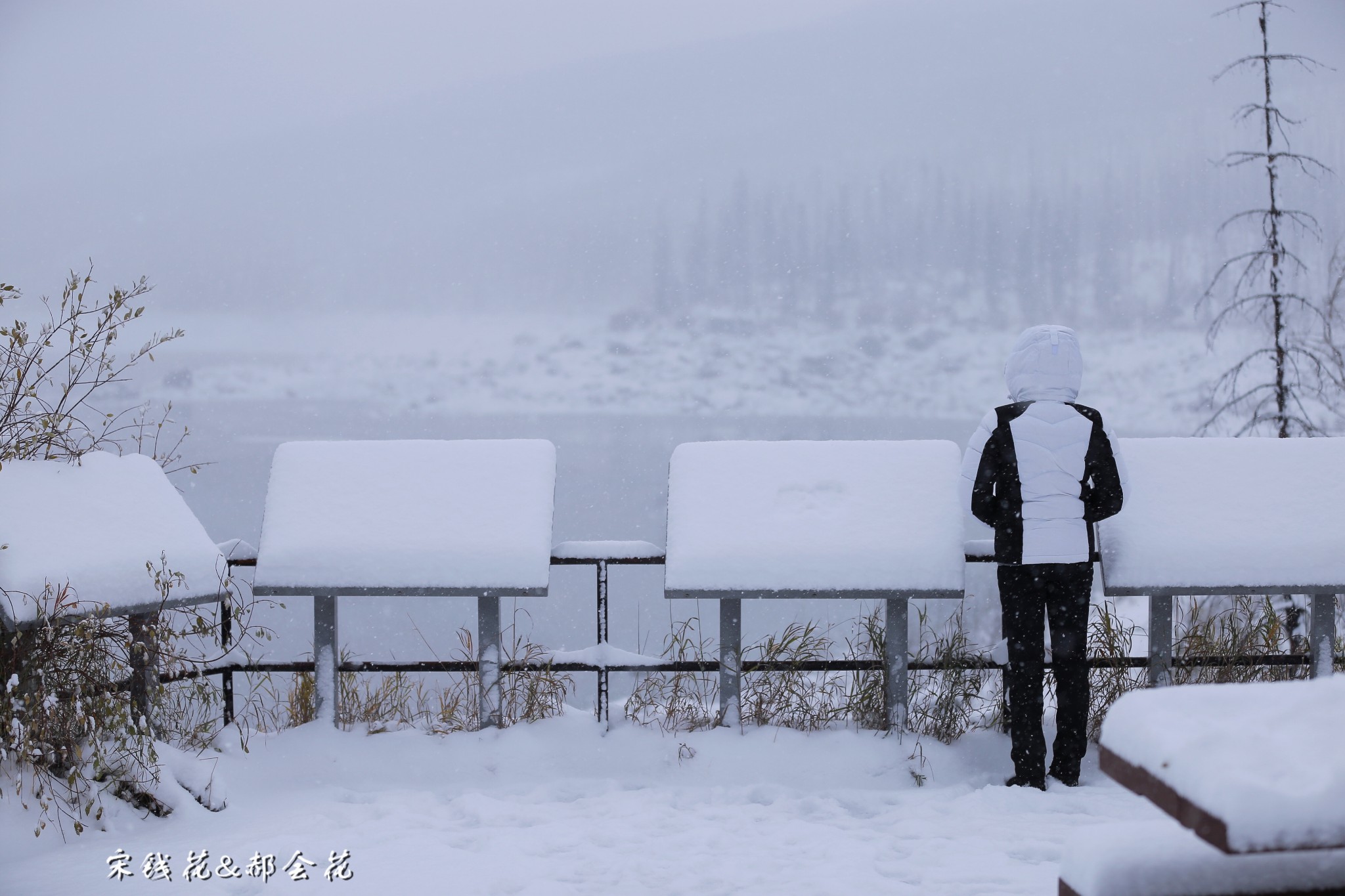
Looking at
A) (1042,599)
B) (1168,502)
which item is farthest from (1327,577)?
(1042,599)

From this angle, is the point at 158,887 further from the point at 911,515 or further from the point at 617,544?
the point at 911,515

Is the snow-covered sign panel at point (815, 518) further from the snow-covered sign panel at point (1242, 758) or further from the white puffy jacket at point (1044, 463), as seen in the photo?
the snow-covered sign panel at point (1242, 758)

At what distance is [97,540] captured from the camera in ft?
12.6

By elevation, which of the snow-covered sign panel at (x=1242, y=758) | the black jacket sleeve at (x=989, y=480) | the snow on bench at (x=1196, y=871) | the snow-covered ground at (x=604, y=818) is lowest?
the snow-covered ground at (x=604, y=818)

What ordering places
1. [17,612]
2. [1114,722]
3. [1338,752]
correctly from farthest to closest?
[17,612] < [1114,722] < [1338,752]

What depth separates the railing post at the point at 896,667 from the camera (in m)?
4.59

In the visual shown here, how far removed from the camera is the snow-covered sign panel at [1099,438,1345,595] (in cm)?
441

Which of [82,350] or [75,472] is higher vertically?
[82,350]

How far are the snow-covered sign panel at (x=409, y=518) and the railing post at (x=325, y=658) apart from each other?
0.27 metres

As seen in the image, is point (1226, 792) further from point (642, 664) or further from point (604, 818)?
point (642, 664)

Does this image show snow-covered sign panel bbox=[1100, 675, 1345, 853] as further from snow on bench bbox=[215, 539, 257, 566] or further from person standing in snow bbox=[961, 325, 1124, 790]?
snow on bench bbox=[215, 539, 257, 566]

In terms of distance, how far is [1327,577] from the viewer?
4.41m

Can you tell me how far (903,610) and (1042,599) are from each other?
26.4 inches

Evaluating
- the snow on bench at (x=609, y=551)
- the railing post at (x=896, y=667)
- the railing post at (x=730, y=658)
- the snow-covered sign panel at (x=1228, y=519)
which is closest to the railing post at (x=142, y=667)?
the snow on bench at (x=609, y=551)
